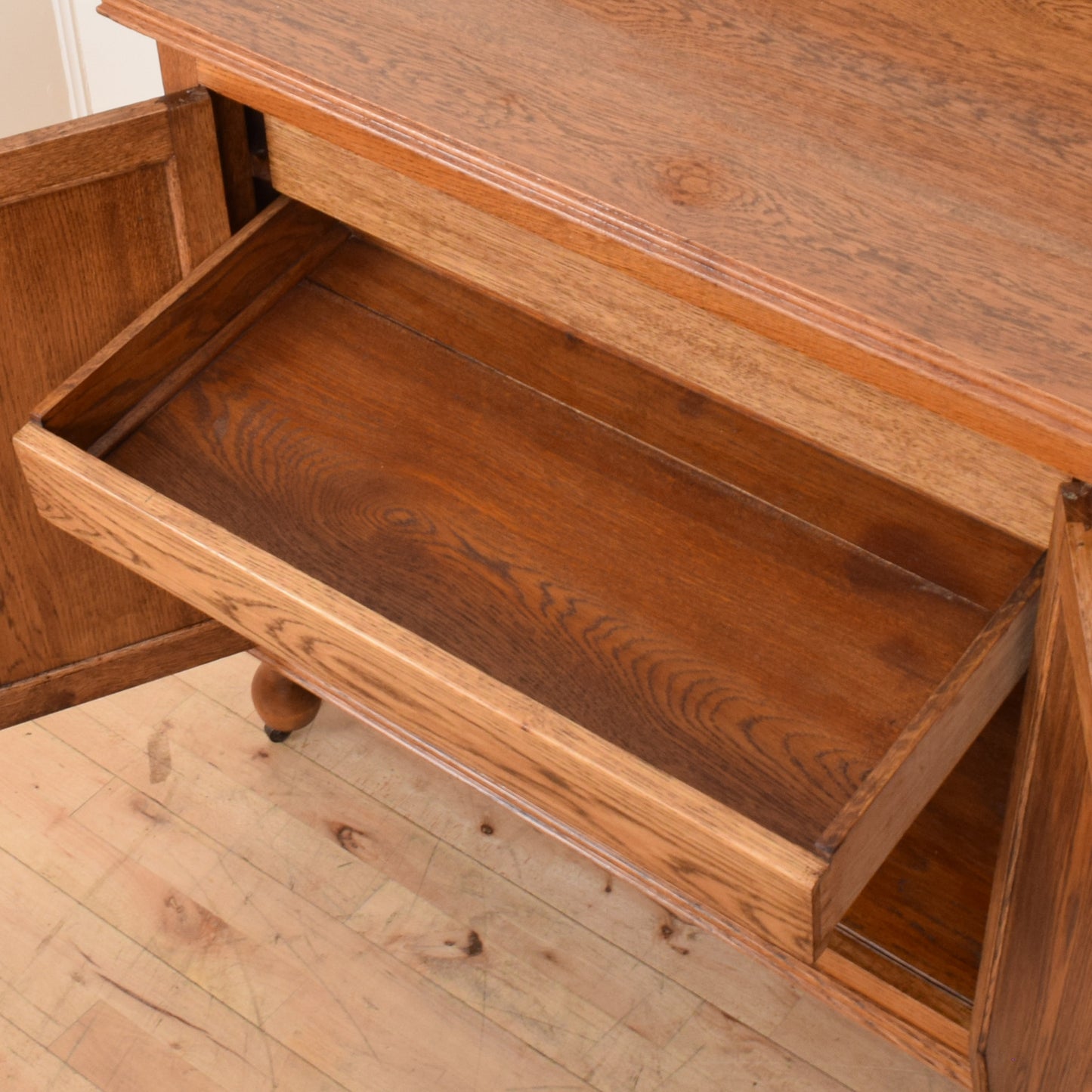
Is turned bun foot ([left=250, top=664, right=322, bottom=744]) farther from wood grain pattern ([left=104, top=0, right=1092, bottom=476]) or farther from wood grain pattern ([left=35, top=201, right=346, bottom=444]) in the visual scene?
wood grain pattern ([left=104, top=0, right=1092, bottom=476])

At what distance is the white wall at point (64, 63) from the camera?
1645 millimetres

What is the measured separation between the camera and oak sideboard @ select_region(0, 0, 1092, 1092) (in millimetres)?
713

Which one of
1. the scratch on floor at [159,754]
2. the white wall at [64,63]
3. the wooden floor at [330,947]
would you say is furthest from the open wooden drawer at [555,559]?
the white wall at [64,63]

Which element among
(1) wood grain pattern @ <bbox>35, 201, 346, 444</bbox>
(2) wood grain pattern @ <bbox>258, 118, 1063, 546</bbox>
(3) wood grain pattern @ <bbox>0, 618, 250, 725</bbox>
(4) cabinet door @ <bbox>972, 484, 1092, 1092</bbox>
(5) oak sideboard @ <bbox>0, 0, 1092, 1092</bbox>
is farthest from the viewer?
(3) wood grain pattern @ <bbox>0, 618, 250, 725</bbox>

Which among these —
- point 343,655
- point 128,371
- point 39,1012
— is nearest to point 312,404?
point 128,371

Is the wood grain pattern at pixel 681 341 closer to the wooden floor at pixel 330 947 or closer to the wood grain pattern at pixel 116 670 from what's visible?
the wood grain pattern at pixel 116 670

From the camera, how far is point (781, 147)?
771mm

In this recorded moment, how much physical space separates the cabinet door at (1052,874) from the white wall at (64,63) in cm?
124

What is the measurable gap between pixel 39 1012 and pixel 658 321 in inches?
31.4

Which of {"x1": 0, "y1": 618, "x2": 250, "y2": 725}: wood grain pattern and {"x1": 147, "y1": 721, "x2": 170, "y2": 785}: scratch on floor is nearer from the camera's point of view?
{"x1": 0, "y1": 618, "x2": 250, "y2": 725}: wood grain pattern

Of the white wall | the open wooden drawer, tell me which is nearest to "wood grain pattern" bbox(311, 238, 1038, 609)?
the open wooden drawer

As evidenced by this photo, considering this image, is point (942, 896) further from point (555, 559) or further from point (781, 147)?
point (781, 147)

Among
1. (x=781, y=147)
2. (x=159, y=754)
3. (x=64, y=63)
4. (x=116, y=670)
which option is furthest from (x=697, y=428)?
(x=64, y=63)

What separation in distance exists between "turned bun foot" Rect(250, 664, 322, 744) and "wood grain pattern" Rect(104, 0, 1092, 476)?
654 mm
